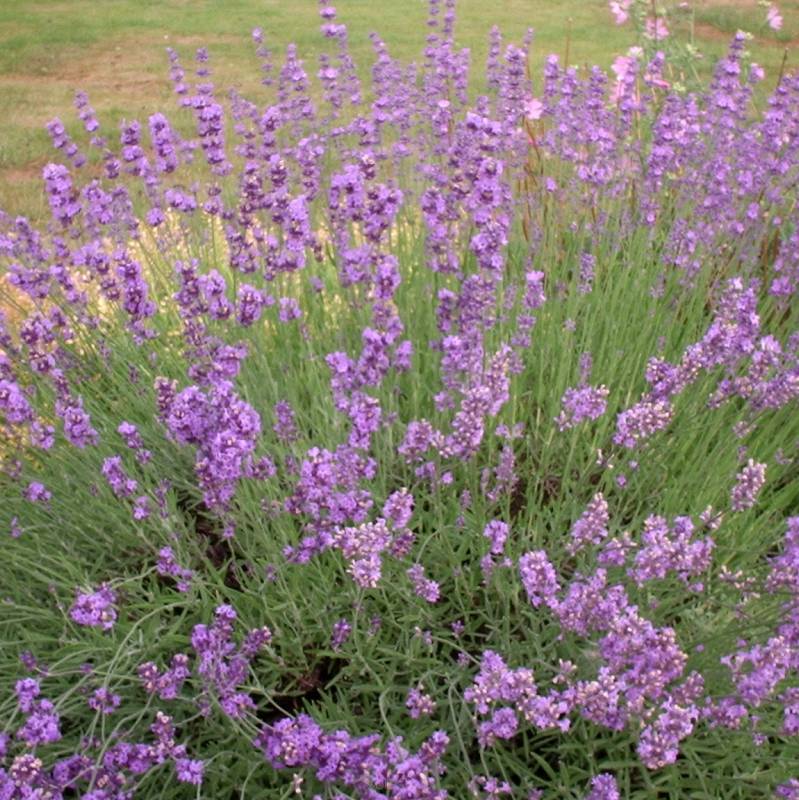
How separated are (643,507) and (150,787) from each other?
5.44 feet

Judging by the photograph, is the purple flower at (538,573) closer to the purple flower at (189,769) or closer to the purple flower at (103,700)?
the purple flower at (189,769)

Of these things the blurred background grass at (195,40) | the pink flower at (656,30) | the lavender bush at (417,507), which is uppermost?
the pink flower at (656,30)

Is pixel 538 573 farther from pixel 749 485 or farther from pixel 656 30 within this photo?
→ pixel 656 30

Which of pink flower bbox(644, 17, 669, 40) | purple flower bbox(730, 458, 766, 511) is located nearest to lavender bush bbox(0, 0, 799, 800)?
purple flower bbox(730, 458, 766, 511)

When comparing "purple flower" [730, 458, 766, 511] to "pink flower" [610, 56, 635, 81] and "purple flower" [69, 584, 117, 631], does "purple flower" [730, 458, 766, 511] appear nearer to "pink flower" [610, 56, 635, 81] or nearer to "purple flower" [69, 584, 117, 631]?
"purple flower" [69, 584, 117, 631]

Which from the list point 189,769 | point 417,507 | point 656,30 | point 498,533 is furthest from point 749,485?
point 656,30

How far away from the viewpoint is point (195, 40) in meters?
12.4

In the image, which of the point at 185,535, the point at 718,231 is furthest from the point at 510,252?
the point at 185,535

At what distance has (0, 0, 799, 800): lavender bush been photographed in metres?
1.96

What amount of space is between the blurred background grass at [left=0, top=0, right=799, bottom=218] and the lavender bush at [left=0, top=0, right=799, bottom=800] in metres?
5.18

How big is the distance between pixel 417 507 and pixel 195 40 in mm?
11136

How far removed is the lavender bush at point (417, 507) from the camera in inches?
77.2

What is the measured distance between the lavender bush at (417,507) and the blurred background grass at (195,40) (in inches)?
204

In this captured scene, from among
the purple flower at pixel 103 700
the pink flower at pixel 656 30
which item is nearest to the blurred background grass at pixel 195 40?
the pink flower at pixel 656 30
